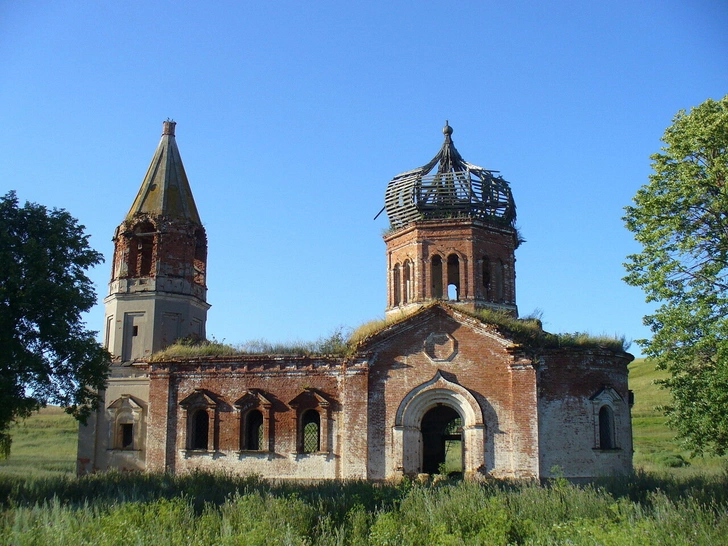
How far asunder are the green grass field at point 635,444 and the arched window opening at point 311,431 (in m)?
8.69

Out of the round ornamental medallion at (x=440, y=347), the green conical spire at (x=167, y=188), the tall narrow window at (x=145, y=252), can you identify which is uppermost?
the green conical spire at (x=167, y=188)

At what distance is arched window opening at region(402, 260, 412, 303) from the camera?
82.7ft

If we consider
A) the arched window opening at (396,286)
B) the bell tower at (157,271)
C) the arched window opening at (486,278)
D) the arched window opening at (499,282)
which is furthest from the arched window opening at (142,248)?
the arched window opening at (499,282)

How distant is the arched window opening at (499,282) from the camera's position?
24.9 meters

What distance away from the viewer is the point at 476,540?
10.9m

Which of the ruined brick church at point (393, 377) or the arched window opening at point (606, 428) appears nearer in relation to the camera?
the ruined brick church at point (393, 377)

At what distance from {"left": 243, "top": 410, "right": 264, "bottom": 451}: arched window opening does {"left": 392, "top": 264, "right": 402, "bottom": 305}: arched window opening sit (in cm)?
611

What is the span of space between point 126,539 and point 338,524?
12.4 ft

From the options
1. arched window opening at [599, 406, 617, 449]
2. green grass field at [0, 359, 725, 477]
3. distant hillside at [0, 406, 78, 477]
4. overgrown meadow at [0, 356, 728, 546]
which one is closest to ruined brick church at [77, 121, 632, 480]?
arched window opening at [599, 406, 617, 449]

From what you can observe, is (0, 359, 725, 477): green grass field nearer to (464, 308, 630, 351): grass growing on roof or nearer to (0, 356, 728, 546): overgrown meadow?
(464, 308, 630, 351): grass growing on roof

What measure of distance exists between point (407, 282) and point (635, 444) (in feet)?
63.8

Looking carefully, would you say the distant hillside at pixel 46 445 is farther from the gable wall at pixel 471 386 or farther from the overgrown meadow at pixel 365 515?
the overgrown meadow at pixel 365 515

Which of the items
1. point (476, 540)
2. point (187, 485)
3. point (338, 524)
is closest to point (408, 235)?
point (187, 485)

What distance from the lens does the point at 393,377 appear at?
69.8ft
